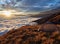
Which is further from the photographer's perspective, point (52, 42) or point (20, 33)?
point (20, 33)

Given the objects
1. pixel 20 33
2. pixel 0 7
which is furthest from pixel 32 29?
pixel 0 7

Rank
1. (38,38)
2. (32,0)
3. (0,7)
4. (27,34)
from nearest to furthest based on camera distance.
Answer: (38,38)
(27,34)
(0,7)
(32,0)

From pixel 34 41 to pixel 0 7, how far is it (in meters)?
17.4

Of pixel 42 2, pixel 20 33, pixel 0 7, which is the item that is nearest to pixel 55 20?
pixel 20 33

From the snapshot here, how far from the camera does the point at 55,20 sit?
5.50 m

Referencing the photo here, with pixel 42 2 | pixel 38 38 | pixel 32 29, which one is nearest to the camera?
pixel 38 38

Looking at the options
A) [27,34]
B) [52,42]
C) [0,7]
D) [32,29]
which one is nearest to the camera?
[52,42]

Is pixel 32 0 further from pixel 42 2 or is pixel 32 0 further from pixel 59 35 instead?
pixel 59 35

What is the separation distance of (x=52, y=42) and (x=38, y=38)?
0.40m

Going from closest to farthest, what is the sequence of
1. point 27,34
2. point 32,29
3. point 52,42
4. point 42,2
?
1. point 52,42
2. point 27,34
3. point 32,29
4. point 42,2

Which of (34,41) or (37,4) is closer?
(34,41)

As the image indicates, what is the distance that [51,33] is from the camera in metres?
4.68

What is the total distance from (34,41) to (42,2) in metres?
19.5

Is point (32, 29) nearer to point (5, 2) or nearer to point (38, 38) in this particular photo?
point (38, 38)
